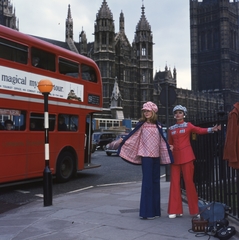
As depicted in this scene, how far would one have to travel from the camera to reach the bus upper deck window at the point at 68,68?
37.8ft

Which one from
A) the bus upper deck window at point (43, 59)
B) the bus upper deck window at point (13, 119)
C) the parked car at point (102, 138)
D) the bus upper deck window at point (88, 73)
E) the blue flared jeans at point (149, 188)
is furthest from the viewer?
the parked car at point (102, 138)

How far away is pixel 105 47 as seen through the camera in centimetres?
7088

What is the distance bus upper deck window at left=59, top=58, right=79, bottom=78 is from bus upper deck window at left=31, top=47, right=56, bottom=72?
318mm

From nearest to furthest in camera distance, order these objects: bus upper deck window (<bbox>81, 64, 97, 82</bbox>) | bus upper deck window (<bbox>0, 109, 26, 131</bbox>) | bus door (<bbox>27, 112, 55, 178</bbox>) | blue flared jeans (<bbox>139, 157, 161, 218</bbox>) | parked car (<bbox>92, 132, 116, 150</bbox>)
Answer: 1. blue flared jeans (<bbox>139, 157, 161, 218</bbox>)
2. bus upper deck window (<bbox>0, 109, 26, 131</bbox>)
3. bus door (<bbox>27, 112, 55, 178</bbox>)
4. bus upper deck window (<bbox>81, 64, 97, 82</bbox>)
5. parked car (<bbox>92, 132, 116, 150</bbox>)

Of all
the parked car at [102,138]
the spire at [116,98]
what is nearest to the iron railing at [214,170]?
the parked car at [102,138]

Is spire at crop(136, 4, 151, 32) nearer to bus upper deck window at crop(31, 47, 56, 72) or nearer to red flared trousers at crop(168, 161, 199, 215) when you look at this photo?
bus upper deck window at crop(31, 47, 56, 72)

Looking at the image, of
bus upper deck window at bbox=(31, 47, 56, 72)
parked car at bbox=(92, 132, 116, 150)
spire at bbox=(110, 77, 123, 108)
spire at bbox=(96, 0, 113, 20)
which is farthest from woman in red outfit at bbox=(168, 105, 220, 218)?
spire at bbox=(96, 0, 113, 20)

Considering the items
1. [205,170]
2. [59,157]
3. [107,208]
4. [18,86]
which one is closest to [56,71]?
[18,86]

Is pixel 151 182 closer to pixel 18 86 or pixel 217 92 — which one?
pixel 18 86

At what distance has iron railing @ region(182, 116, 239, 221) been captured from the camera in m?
5.72

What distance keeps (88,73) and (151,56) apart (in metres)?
68.4

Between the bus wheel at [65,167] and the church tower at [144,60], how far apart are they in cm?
6660

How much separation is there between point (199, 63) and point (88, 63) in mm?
106548

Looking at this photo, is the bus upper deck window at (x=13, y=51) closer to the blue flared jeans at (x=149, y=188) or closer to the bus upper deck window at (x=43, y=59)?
the bus upper deck window at (x=43, y=59)
